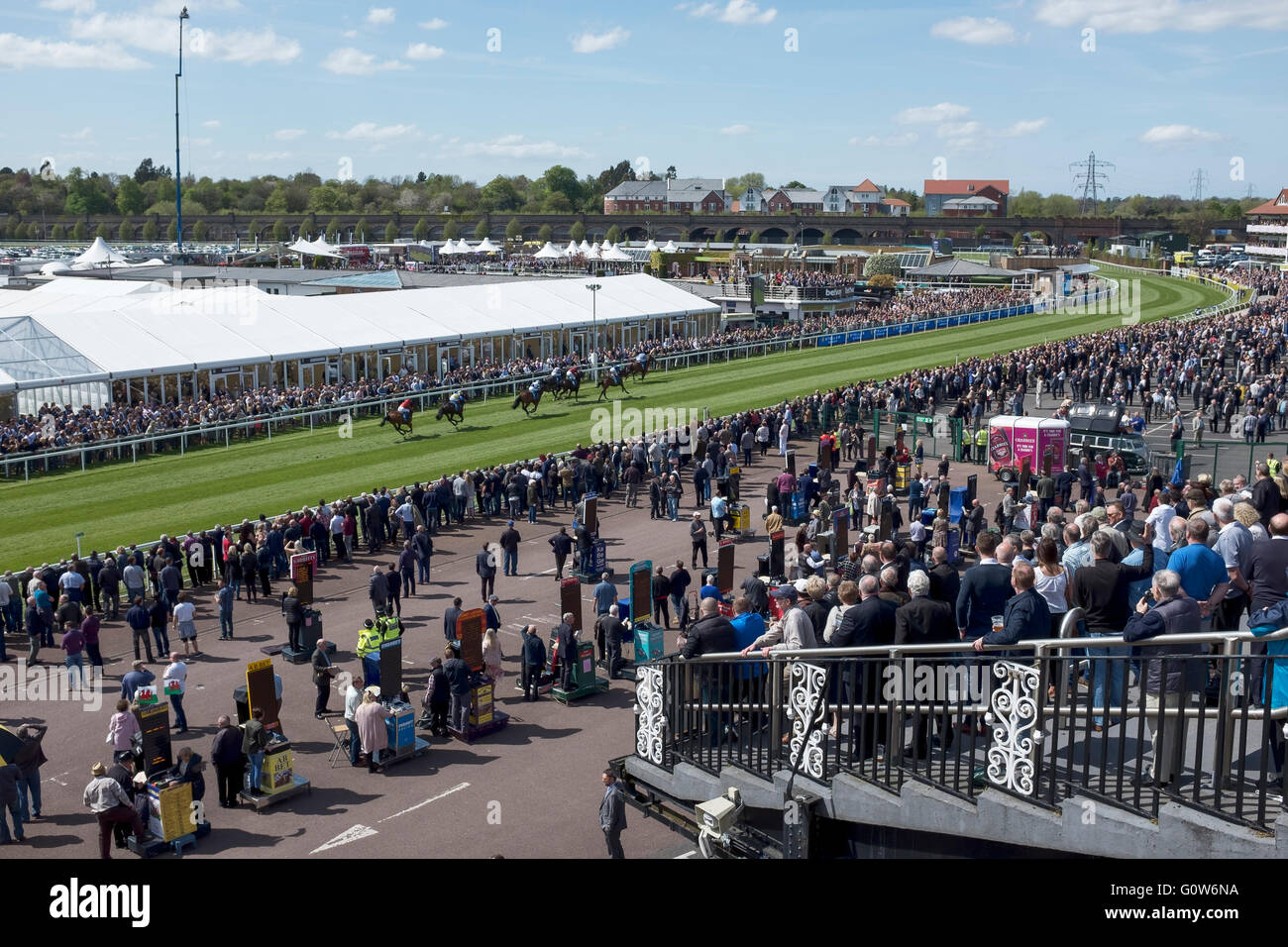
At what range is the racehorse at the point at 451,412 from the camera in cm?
3666

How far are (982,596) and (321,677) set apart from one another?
9359mm

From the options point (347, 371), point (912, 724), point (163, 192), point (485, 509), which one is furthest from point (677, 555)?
point (163, 192)

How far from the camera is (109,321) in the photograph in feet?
125

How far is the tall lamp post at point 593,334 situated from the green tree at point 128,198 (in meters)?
135

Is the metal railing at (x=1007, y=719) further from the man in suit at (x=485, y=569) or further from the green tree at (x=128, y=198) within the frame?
the green tree at (x=128, y=198)

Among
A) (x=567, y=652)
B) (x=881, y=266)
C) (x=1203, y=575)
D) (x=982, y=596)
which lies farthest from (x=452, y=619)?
(x=881, y=266)

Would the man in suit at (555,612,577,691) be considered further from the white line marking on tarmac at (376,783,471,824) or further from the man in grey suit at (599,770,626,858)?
the man in grey suit at (599,770,626,858)

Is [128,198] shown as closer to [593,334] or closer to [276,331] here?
[593,334]

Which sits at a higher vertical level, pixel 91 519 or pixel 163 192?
pixel 163 192

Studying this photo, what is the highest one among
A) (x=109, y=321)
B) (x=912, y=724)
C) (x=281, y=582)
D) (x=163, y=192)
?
(x=163, y=192)

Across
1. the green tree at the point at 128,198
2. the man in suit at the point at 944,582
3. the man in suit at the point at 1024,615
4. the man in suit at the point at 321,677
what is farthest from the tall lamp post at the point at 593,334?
the green tree at the point at 128,198

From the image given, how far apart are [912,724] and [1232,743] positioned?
2.13 metres

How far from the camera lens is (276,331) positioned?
1630 inches
